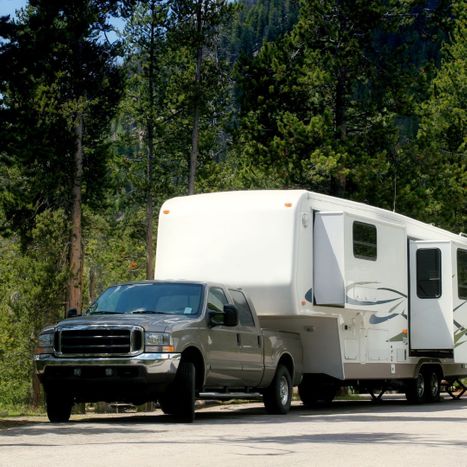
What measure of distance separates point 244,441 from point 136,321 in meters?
3.69

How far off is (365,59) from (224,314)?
61.4 ft

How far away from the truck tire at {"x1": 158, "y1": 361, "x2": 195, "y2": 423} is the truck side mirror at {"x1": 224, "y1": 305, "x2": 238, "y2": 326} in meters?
1.06

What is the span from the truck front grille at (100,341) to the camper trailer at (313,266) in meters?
3.57

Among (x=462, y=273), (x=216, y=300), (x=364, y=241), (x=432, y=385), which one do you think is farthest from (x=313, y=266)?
(x=432, y=385)

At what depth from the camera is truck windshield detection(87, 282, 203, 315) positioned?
682 inches

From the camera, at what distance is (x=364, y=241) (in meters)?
20.9

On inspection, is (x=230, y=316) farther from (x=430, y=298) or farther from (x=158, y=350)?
(x=430, y=298)

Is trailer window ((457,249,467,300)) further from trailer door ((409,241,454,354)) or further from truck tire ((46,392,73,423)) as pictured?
truck tire ((46,392,73,423))

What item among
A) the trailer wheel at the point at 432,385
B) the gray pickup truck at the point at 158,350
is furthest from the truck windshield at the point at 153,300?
the trailer wheel at the point at 432,385

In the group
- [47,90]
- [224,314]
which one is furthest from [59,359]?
[47,90]

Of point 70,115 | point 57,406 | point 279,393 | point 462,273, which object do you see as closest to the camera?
point 57,406

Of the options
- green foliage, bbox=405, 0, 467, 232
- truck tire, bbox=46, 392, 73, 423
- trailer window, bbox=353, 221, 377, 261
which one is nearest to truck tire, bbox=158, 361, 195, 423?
truck tire, bbox=46, 392, 73, 423

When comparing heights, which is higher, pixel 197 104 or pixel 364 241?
pixel 197 104

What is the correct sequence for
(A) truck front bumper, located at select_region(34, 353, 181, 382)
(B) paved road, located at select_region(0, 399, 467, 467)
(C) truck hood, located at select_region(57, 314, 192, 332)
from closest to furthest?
1. (B) paved road, located at select_region(0, 399, 467, 467)
2. (A) truck front bumper, located at select_region(34, 353, 181, 382)
3. (C) truck hood, located at select_region(57, 314, 192, 332)
